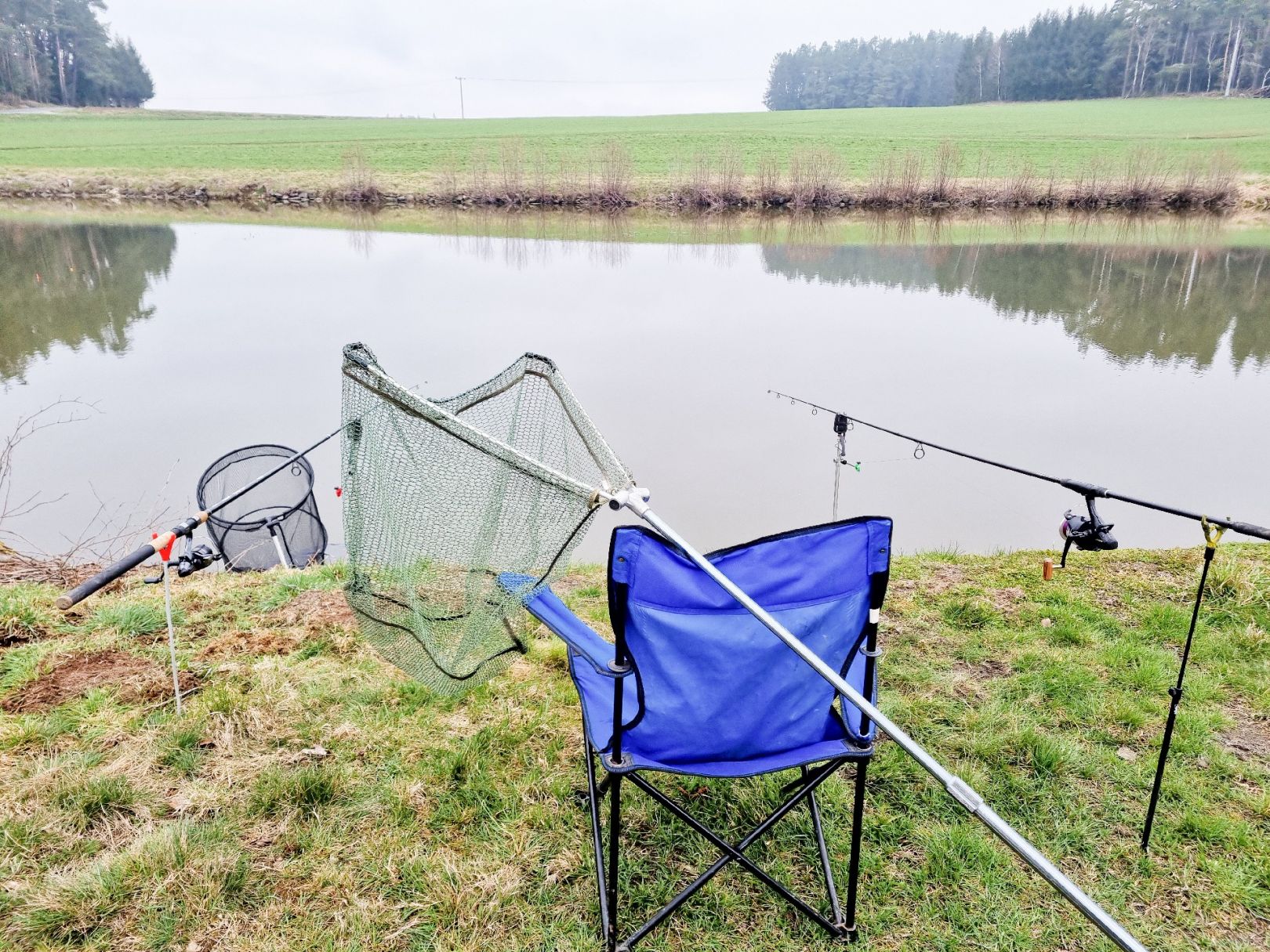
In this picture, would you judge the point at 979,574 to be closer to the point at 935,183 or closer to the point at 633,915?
the point at 633,915

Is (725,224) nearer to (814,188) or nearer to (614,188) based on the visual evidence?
(814,188)

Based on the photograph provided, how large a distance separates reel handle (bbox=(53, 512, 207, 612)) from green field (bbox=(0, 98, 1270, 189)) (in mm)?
25649

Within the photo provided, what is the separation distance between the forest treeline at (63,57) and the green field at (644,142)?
2025 centimetres

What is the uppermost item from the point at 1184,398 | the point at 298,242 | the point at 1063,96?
the point at 1063,96

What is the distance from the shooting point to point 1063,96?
2489 inches

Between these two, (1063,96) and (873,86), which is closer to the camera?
(1063,96)

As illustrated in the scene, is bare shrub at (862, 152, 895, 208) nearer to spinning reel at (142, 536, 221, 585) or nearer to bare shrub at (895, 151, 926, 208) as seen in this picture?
bare shrub at (895, 151, 926, 208)

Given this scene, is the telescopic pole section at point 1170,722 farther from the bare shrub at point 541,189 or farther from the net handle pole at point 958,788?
the bare shrub at point 541,189

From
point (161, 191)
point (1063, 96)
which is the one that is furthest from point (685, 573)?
point (1063, 96)

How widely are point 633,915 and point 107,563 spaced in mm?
4116

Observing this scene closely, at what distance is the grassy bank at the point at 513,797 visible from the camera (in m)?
1.98

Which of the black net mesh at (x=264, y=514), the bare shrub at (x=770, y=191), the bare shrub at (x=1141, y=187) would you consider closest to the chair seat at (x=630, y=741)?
the black net mesh at (x=264, y=514)

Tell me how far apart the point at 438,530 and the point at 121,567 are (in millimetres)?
787

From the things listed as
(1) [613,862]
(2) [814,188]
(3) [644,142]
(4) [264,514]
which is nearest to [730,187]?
(2) [814,188]
